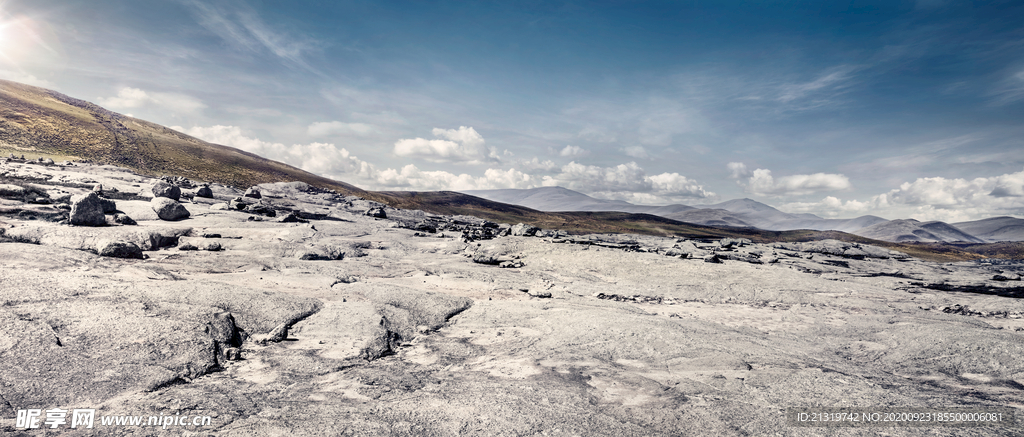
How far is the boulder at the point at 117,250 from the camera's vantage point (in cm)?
1277

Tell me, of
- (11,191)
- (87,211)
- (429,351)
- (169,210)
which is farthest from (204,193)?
(429,351)

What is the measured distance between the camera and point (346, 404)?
5605 millimetres

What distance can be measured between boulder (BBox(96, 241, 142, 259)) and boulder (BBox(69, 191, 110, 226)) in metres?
6.01

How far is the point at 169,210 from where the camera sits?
22.4 m

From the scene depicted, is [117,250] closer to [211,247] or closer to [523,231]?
[211,247]

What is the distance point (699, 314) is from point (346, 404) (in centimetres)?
1356

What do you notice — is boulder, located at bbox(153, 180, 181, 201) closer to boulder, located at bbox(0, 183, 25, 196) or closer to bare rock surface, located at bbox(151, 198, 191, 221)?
bare rock surface, located at bbox(151, 198, 191, 221)

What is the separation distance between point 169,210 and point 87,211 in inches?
231

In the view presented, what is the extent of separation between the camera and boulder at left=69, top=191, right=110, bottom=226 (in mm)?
16516

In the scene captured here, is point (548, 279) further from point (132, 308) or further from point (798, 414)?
point (132, 308)

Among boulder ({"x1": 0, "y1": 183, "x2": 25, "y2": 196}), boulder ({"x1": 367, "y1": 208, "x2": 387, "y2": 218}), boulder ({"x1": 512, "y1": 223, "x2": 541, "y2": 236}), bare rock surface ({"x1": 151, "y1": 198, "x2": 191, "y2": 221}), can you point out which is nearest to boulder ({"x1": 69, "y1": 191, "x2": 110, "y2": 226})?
bare rock surface ({"x1": 151, "y1": 198, "x2": 191, "y2": 221})

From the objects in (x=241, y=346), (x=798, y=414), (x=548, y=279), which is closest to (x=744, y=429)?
(x=798, y=414)

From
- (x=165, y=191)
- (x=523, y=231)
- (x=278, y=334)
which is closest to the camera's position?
(x=278, y=334)

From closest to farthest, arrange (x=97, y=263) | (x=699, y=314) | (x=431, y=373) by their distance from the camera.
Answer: (x=431, y=373), (x=97, y=263), (x=699, y=314)
